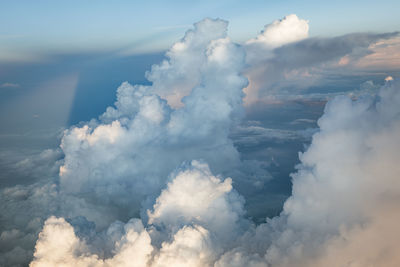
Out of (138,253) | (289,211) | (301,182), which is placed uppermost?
(301,182)

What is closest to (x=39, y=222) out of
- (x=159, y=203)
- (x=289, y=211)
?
(x=159, y=203)

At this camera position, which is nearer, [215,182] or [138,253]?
[138,253]

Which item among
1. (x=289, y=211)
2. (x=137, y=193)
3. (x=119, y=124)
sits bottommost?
(x=289, y=211)

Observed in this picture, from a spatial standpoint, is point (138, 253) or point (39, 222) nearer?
point (138, 253)

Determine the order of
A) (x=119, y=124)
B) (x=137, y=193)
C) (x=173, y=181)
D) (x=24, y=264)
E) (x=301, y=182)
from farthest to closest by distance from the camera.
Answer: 1. (x=137, y=193)
2. (x=119, y=124)
3. (x=24, y=264)
4. (x=173, y=181)
5. (x=301, y=182)

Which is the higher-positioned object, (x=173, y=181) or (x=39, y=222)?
(x=39, y=222)

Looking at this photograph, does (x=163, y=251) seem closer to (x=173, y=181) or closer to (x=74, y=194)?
(x=173, y=181)

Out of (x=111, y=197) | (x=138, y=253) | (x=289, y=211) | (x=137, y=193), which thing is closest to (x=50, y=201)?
(x=111, y=197)

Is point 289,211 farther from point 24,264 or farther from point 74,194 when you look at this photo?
point 74,194

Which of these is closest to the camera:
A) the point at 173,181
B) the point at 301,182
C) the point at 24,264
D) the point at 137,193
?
the point at 301,182
